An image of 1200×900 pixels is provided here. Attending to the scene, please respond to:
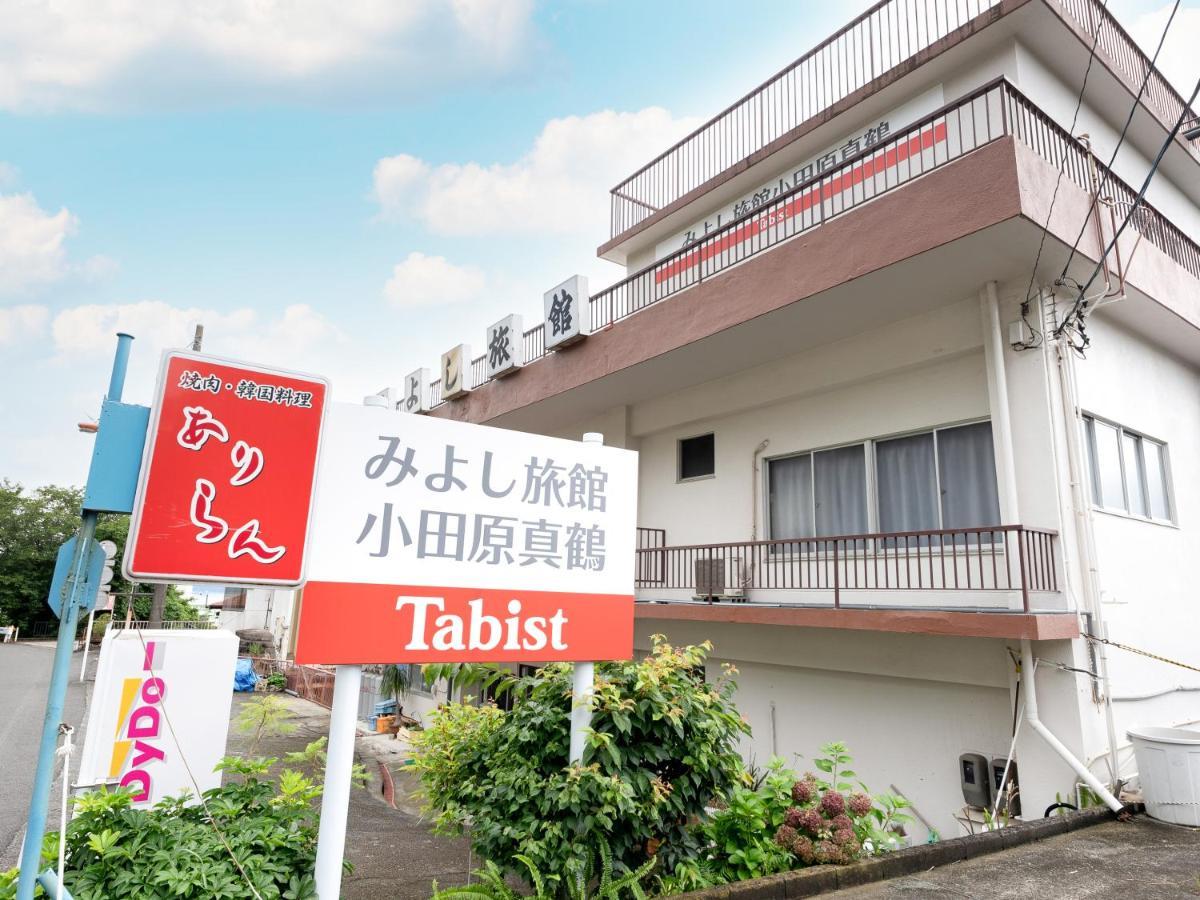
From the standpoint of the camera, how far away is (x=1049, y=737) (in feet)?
22.6

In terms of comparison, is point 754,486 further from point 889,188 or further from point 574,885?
point 574,885

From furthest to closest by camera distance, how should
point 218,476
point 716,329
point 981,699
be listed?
point 716,329 → point 981,699 → point 218,476

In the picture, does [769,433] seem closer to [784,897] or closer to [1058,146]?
[1058,146]

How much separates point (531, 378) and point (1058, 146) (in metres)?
8.73

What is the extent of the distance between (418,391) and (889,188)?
12417 millimetres

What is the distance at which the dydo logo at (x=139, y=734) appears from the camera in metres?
5.30

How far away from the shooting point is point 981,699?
7.79 m

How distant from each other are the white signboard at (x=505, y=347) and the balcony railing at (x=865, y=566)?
4.56 metres

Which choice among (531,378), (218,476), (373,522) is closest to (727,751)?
(373,522)

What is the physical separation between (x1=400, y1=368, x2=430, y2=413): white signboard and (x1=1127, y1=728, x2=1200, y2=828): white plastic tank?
48.0 feet

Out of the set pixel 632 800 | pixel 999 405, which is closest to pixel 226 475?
pixel 632 800

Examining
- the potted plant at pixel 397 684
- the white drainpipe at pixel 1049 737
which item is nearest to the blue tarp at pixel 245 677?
the potted plant at pixel 397 684

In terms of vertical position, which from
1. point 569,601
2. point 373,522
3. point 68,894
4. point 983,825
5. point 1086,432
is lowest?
point 983,825

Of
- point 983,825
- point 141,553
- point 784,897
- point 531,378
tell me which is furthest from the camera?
point 531,378
